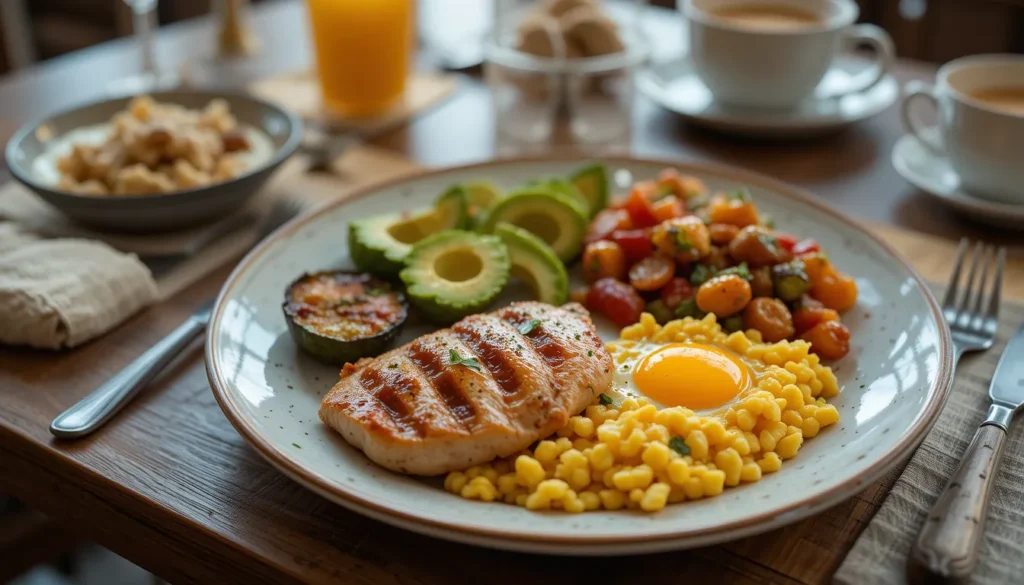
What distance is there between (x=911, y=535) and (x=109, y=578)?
3.84m

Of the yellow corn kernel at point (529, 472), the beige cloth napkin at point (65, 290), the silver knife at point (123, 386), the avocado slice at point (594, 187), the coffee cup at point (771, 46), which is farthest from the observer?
the coffee cup at point (771, 46)

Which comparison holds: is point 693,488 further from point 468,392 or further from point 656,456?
point 468,392

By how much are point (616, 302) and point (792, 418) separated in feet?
2.39

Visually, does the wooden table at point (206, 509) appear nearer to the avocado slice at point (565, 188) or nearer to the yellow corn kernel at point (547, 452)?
the yellow corn kernel at point (547, 452)

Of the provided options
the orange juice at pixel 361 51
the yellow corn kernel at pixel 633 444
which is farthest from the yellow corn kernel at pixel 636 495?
the orange juice at pixel 361 51

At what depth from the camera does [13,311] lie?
8.73 ft

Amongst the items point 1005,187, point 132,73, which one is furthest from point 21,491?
point 1005,187

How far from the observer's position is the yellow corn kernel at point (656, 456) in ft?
6.50

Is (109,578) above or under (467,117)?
under

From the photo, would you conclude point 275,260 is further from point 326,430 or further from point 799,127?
point 799,127

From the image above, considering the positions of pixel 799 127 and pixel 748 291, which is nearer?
pixel 748 291

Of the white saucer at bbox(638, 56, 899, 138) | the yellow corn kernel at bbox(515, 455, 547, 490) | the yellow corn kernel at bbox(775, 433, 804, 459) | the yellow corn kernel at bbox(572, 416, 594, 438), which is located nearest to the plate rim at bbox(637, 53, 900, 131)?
the white saucer at bbox(638, 56, 899, 138)

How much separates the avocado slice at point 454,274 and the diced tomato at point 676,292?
50 centimetres

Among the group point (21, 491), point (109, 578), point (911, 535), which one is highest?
point (911, 535)
